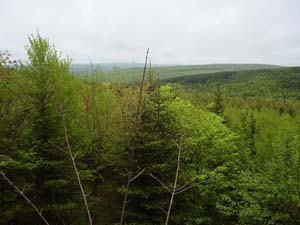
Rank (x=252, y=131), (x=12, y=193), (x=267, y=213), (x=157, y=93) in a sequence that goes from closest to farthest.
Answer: (x=267, y=213) < (x=12, y=193) < (x=157, y=93) < (x=252, y=131)

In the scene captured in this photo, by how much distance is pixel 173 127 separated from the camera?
15.2m

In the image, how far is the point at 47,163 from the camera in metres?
13.7

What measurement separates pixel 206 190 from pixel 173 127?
3959 mm

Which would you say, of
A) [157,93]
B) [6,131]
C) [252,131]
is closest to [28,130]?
[6,131]

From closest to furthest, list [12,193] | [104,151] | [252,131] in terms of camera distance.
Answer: [12,193] → [104,151] → [252,131]

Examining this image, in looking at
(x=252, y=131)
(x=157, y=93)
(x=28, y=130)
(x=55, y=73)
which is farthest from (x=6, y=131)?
(x=252, y=131)

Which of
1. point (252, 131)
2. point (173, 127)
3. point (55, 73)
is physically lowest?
point (252, 131)

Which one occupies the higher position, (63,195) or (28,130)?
(28,130)

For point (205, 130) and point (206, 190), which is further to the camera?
Answer: point (205, 130)

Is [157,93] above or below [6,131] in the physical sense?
above

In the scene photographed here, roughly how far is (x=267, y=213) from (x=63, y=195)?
10.3 metres

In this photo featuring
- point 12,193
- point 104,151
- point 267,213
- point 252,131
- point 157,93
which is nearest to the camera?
point 267,213

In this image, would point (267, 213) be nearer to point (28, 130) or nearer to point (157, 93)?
point (157, 93)

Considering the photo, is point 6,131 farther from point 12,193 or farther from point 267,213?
point 267,213
